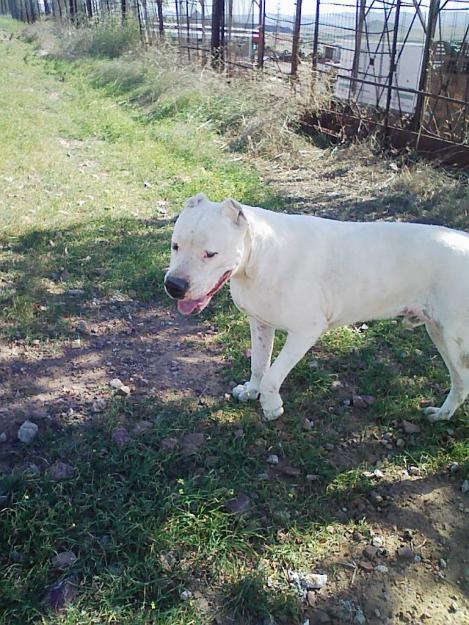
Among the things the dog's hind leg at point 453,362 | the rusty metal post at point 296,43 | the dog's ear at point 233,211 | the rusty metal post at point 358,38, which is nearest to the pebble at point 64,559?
the dog's ear at point 233,211

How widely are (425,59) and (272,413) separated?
258 inches

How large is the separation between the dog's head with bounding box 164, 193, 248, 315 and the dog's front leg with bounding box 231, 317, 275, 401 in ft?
2.20

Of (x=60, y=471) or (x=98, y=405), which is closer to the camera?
(x=60, y=471)

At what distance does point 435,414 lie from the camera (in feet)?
11.7

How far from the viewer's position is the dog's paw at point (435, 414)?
355 cm

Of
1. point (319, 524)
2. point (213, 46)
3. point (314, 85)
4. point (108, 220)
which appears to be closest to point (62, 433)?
point (319, 524)

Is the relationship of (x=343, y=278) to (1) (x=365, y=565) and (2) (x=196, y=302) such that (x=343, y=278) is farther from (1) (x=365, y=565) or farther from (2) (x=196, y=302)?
(1) (x=365, y=565)

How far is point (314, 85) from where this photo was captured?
10062 mm

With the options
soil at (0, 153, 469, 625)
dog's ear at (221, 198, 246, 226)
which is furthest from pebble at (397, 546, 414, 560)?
dog's ear at (221, 198, 246, 226)

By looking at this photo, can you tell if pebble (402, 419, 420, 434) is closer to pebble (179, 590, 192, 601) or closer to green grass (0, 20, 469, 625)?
green grass (0, 20, 469, 625)

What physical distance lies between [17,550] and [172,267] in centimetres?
139

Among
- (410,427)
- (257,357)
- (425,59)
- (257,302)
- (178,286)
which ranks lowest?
(410,427)

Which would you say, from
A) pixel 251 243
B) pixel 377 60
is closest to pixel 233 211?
pixel 251 243

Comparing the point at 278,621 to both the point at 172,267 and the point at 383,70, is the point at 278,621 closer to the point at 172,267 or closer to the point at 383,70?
the point at 172,267
